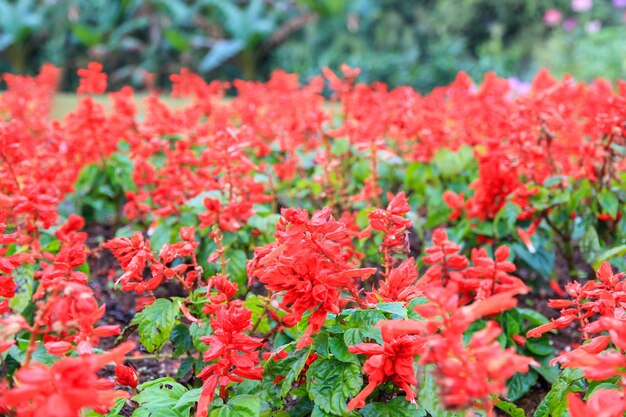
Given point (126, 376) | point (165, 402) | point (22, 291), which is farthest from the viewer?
point (22, 291)

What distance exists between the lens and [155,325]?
1838 millimetres

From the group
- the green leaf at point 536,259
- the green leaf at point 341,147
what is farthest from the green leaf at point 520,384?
the green leaf at point 341,147

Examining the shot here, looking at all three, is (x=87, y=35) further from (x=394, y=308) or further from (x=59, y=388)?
(x=59, y=388)

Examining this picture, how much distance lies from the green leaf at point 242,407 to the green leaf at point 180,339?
18.3 inches

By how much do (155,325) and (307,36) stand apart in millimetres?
12726

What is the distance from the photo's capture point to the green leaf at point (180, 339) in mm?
2000

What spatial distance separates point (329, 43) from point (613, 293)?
12.8 meters

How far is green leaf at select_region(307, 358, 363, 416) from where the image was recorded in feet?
4.86

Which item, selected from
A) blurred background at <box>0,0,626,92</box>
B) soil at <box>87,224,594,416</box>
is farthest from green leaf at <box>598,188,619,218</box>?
blurred background at <box>0,0,626,92</box>

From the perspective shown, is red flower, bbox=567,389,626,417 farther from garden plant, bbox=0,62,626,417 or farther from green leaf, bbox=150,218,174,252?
green leaf, bbox=150,218,174,252

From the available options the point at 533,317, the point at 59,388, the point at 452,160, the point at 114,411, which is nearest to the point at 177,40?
the point at 452,160

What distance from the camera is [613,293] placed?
1.58 m

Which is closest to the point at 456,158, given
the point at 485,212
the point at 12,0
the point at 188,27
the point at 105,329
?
the point at 485,212

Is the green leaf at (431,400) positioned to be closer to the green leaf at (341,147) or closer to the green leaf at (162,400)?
the green leaf at (162,400)
